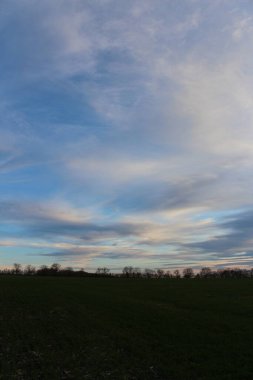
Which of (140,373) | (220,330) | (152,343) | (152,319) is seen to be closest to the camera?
(140,373)

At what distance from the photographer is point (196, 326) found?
1091 inches

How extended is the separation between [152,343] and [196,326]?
664 centimetres

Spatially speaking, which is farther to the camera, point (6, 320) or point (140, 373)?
point (6, 320)

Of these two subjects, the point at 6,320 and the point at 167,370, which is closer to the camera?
the point at 167,370

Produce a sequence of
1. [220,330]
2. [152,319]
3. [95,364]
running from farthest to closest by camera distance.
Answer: [152,319] < [220,330] < [95,364]

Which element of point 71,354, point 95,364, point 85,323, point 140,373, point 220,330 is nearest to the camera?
point 140,373

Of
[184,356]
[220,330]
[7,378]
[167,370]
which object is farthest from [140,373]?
[220,330]

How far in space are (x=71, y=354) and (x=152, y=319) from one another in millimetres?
12432

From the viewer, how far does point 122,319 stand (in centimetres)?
3048

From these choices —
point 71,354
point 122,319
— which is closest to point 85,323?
point 122,319

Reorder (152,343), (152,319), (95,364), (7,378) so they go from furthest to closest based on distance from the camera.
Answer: (152,319) < (152,343) < (95,364) < (7,378)

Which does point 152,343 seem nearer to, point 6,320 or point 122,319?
point 122,319

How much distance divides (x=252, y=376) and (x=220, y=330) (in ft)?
35.6

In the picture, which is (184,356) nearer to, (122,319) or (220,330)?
(220,330)
